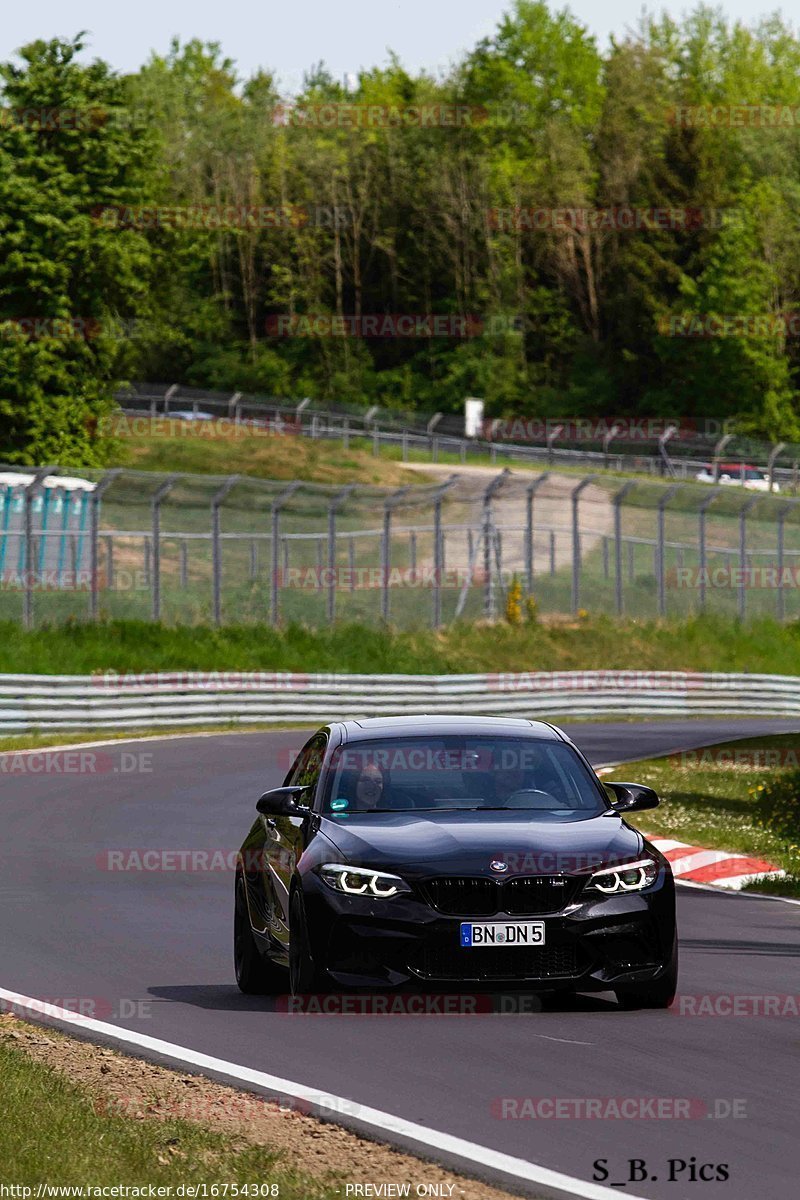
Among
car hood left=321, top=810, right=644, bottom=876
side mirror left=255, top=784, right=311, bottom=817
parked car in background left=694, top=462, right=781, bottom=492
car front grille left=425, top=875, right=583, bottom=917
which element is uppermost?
side mirror left=255, top=784, right=311, bottom=817

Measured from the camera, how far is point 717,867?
689 inches

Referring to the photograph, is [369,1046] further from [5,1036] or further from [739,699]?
[739,699]

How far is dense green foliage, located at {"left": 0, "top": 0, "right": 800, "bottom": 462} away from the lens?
100 m

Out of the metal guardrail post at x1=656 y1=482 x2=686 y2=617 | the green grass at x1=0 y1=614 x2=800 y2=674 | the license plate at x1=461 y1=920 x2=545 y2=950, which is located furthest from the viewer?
the metal guardrail post at x1=656 y1=482 x2=686 y2=617

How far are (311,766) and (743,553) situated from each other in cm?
4064

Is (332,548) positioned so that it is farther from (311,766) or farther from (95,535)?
(311,766)

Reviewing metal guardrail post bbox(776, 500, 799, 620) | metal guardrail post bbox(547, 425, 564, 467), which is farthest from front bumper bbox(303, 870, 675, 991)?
metal guardrail post bbox(547, 425, 564, 467)

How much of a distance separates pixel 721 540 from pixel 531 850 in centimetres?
4312

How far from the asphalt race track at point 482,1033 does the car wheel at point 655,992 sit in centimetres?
10

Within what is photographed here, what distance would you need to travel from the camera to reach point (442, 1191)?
640 cm

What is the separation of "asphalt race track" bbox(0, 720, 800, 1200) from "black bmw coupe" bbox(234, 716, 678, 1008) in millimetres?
234

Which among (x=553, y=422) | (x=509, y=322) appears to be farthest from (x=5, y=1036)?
(x=509, y=322)

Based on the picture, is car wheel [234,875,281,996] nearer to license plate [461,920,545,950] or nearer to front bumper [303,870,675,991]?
front bumper [303,870,675,991]

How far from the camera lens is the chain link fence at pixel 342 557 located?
37.7m
